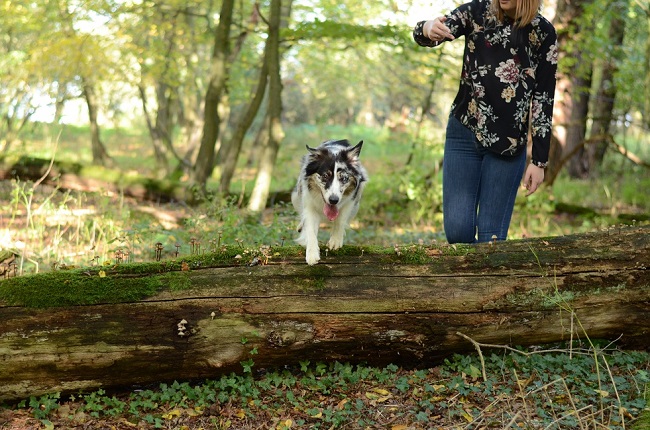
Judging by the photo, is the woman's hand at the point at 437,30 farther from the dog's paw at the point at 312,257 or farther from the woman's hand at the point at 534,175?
the dog's paw at the point at 312,257

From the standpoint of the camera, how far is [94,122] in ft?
48.6

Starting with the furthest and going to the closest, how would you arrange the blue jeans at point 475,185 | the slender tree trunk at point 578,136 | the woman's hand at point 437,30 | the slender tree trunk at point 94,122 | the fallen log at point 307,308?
the slender tree trunk at point 578,136 < the slender tree trunk at point 94,122 < the blue jeans at point 475,185 < the woman's hand at point 437,30 < the fallen log at point 307,308

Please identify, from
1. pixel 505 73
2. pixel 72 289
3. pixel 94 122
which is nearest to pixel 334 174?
pixel 505 73

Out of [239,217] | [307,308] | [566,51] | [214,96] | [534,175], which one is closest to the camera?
[307,308]

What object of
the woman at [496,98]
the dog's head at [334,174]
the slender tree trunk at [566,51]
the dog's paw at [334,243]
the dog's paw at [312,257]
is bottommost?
the dog's paw at [312,257]

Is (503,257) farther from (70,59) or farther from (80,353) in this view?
(70,59)

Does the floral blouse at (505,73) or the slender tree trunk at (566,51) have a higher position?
the slender tree trunk at (566,51)

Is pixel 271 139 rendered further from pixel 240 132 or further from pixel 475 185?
pixel 475 185

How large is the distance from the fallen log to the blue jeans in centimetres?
30

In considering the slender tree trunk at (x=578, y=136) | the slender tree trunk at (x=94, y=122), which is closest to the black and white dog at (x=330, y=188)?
the slender tree trunk at (x=94, y=122)

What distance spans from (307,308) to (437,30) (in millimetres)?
2272

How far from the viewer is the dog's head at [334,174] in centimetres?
472

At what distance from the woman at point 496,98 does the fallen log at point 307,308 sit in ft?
1.66

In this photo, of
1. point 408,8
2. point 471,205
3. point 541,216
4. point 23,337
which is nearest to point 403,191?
point 541,216
